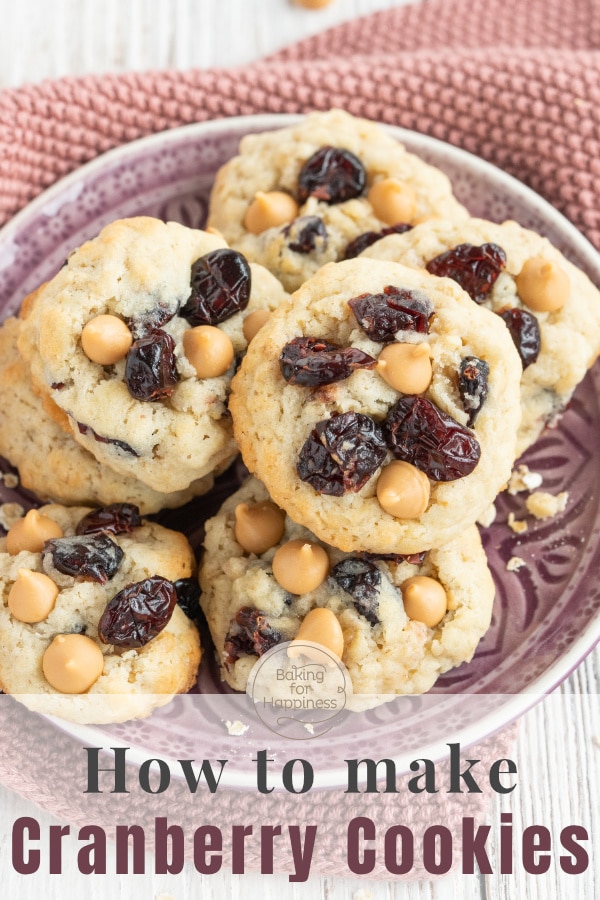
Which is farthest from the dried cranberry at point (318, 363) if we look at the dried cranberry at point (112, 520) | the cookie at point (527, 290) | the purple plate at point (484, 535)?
the purple plate at point (484, 535)

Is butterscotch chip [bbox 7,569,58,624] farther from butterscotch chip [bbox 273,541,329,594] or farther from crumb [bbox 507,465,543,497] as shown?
crumb [bbox 507,465,543,497]

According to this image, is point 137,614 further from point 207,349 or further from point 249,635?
point 207,349

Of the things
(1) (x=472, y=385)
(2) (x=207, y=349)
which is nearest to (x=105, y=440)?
(2) (x=207, y=349)

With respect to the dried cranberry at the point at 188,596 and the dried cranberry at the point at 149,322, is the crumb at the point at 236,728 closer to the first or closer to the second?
the dried cranberry at the point at 188,596

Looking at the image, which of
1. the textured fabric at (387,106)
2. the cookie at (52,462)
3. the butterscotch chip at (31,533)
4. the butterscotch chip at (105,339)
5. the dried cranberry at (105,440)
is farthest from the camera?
the textured fabric at (387,106)

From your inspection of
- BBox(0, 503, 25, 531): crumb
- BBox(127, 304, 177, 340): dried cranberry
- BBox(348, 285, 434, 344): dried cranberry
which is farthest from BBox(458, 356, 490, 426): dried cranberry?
BBox(0, 503, 25, 531): crumb
